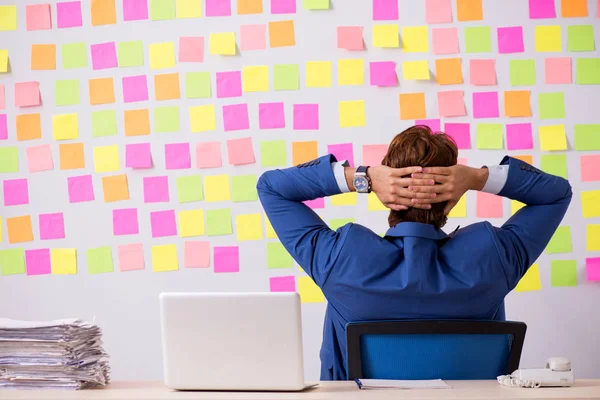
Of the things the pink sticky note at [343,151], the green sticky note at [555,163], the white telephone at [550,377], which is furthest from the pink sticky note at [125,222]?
the white telephone at [550,377]

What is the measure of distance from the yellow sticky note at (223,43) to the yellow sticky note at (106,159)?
0.56 meters

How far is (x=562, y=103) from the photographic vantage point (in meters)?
3.04

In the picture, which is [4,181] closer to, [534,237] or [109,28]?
[109,28]

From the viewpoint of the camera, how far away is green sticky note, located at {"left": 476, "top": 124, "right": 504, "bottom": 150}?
3045 mm

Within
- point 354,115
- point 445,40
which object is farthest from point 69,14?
point 445,40

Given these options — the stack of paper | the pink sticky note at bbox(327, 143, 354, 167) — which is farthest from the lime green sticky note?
the stack of paper

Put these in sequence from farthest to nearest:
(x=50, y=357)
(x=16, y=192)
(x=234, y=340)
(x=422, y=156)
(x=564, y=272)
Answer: (x=16, y=192) → (x=564, y=272) → (x=422, y=156) → (x=50, y=357) → (x=234, y=340)

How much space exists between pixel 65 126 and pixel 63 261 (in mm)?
551

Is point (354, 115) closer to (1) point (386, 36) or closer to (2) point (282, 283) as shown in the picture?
(1) point (386, 36)

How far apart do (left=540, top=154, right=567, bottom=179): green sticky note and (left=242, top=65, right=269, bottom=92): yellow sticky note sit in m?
1.12

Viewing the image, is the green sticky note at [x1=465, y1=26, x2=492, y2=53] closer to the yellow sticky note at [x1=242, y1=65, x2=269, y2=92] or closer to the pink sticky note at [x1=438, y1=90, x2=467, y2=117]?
the pink sticky note at [x1=438, y1=90, x2=467, y2=117]

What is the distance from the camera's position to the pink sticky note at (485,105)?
10.0 feet

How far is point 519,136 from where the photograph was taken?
304 cm

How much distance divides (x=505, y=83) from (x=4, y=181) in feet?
6.76
